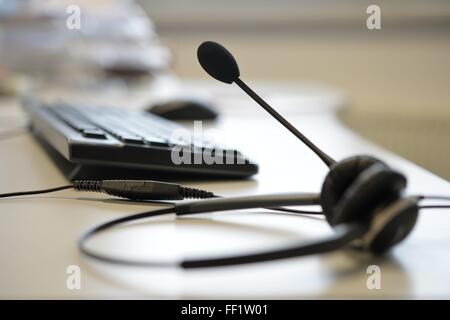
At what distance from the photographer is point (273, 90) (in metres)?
1.65

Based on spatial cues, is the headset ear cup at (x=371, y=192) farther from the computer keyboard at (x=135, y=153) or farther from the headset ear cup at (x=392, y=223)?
the computer keyboard at (x=135, y=153)

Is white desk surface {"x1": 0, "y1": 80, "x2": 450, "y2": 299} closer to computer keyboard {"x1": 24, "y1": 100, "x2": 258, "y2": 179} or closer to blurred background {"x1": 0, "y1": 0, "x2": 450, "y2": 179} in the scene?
computer keyboard {"x1": 24, "y1": 100, "x2": 258, "y2": 179}

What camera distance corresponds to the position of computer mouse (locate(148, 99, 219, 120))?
3.51 feet

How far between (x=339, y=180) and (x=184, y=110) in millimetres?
699

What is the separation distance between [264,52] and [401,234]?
2026 millimetres

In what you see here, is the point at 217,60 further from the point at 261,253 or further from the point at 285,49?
the point at 285,49

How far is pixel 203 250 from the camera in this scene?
0.38 metres

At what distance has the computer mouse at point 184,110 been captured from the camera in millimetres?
1071

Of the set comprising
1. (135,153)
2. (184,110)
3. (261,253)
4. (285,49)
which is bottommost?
(261,253)

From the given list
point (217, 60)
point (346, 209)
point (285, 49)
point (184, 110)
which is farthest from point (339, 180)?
point (285, 49)

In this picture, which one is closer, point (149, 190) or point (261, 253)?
point (261, 253)
